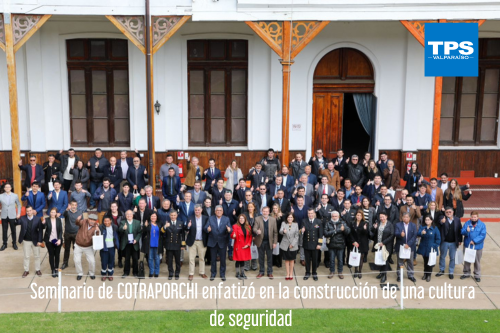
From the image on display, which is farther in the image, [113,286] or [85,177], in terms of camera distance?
[85,177]

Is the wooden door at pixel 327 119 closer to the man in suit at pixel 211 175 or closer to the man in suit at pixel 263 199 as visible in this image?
the man in suit at pixel 211 175

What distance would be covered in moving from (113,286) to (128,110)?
703cm

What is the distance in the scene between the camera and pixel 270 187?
14.8 metres

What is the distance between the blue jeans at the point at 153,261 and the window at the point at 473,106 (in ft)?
32.9

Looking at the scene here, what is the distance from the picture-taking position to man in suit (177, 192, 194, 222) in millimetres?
13625

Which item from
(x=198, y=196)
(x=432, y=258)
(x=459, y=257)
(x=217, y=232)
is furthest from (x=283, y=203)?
(x=459, y=257)

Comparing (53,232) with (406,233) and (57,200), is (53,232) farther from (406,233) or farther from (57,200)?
(406,233)

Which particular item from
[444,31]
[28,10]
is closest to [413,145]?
[444,31]

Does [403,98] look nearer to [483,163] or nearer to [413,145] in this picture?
[413,145]

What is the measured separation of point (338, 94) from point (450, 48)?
3.90 metres

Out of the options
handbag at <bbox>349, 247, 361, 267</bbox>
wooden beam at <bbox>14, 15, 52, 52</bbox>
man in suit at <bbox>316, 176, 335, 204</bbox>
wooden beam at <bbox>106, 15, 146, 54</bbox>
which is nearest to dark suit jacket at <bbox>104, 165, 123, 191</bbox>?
wooden beam at <bbox>106, 15, 146, 54</bbox>

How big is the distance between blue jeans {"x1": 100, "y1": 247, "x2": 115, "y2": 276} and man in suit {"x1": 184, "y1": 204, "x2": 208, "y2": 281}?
4.89 feet

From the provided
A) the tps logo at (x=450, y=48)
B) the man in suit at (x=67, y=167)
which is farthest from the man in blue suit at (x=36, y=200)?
the tps logo at (x=450, y=48)

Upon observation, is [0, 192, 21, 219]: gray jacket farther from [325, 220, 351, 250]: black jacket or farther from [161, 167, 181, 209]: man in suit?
[325, 220, 351, 250]: black jacket
